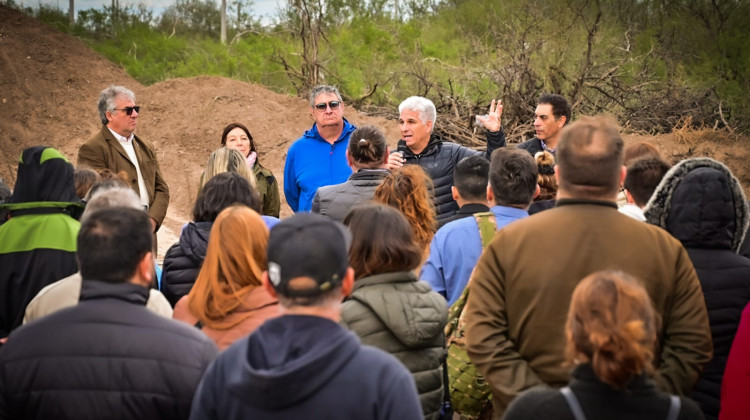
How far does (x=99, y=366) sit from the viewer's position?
2.74 meters

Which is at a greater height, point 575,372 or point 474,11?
point 474,11

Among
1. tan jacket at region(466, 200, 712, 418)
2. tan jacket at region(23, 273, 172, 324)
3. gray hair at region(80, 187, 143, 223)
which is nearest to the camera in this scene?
tan jacket at region(466, 200, 712, 418)

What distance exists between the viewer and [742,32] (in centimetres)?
2103

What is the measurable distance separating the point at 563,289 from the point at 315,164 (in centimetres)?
474

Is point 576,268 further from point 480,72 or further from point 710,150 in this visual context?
point 480,72

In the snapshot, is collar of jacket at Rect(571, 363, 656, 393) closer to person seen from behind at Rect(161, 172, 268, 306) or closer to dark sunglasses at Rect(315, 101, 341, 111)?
person seen from behind at Rect(161, 172, 268, 306)

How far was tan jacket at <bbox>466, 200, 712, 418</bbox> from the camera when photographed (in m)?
3.16

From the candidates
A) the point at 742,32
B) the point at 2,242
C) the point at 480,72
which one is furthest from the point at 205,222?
the point at 742,32

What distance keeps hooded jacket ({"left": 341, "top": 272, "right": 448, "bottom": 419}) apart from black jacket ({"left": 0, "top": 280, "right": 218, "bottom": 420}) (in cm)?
86

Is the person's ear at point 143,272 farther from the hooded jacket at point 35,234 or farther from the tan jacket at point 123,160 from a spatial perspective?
the tan jacket at point 123,160

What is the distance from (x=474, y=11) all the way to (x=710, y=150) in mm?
14667

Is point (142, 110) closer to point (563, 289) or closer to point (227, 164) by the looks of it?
point (227, 164)

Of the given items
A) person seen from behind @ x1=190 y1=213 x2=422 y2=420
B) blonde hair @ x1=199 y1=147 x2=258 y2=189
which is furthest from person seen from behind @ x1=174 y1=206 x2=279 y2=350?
blonde hair @ x1=199 y1=147 x2=258 y2=189

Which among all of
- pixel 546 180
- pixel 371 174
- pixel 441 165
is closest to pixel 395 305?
pixel 546 180
